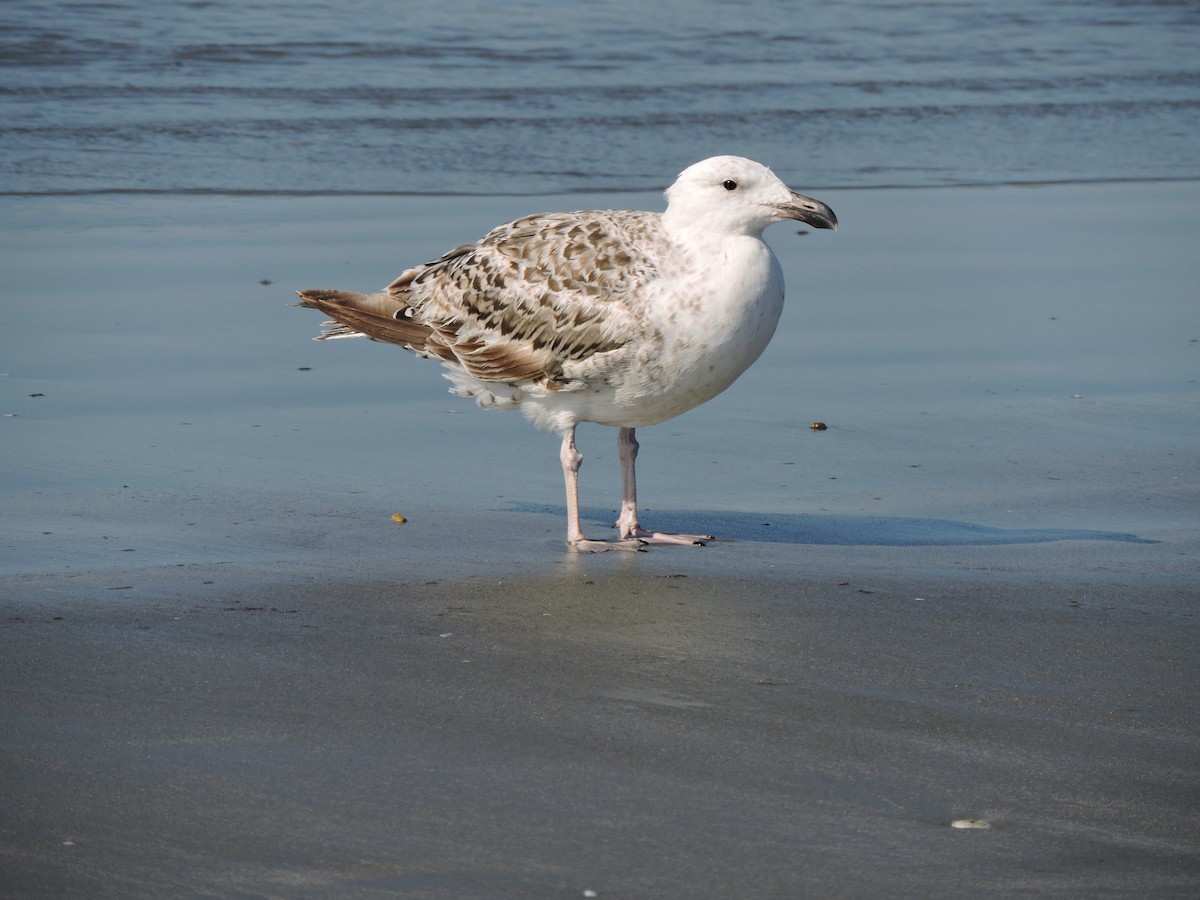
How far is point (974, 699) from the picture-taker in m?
4.65

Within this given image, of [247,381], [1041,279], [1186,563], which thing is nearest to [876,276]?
[1041,279]

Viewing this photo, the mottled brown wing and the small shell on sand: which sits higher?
the mottled brown wing

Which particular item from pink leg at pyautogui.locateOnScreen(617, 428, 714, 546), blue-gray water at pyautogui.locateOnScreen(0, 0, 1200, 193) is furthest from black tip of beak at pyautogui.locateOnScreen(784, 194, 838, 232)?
blue-gray water at pyautogui.locateOnScreen(0, 0, 1200, 193)

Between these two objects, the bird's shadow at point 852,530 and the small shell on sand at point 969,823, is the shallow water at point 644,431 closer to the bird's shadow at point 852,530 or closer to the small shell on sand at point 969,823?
the bird's shadow at point 852,530

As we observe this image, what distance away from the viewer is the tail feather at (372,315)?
7.18 meters

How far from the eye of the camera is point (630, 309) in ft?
20.6

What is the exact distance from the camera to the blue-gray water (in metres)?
14.1

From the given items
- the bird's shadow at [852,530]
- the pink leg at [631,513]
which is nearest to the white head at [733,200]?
the pink leg at [631,513]

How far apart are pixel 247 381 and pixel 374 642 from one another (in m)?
3.52

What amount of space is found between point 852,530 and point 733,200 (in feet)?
4.07

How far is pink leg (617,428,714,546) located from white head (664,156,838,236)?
0.86 metres

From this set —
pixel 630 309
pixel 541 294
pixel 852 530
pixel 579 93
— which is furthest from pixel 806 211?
pixel 579 93

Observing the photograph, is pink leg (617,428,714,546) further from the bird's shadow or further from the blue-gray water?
the blue-gray water

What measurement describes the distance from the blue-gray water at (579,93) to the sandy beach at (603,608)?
3.74 metres
